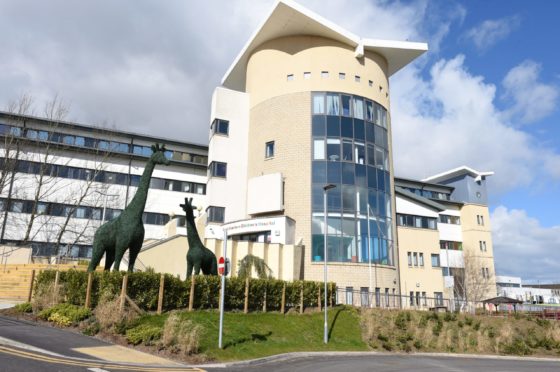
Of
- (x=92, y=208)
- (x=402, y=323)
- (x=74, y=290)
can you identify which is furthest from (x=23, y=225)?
(x=402, y=323)

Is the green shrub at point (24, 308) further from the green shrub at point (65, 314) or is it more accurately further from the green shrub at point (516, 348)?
the green shrub at point (516, 348)

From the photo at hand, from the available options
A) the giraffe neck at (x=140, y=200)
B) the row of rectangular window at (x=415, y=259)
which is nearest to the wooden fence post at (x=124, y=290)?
the giraffe neck at (x=140, y=200)

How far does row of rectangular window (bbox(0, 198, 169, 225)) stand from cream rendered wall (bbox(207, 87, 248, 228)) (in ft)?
35.7

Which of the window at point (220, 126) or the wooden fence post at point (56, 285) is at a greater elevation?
the window at point (220, 126)

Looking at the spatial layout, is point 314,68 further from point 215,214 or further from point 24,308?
point 24,308

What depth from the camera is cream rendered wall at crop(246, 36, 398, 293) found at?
34.6 m

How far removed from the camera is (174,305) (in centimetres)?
1827

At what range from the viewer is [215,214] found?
38.2m

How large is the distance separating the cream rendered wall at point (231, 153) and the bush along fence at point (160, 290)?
1653 centimetres

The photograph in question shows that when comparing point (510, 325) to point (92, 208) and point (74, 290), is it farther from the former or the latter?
point (92, 208)

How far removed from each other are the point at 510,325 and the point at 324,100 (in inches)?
852

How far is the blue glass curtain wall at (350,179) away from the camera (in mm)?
33625

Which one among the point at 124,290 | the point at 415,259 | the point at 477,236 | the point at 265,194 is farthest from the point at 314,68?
the point at 477,236

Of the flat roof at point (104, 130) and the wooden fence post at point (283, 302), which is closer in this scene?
the wooden fence post at point (283, 302)
